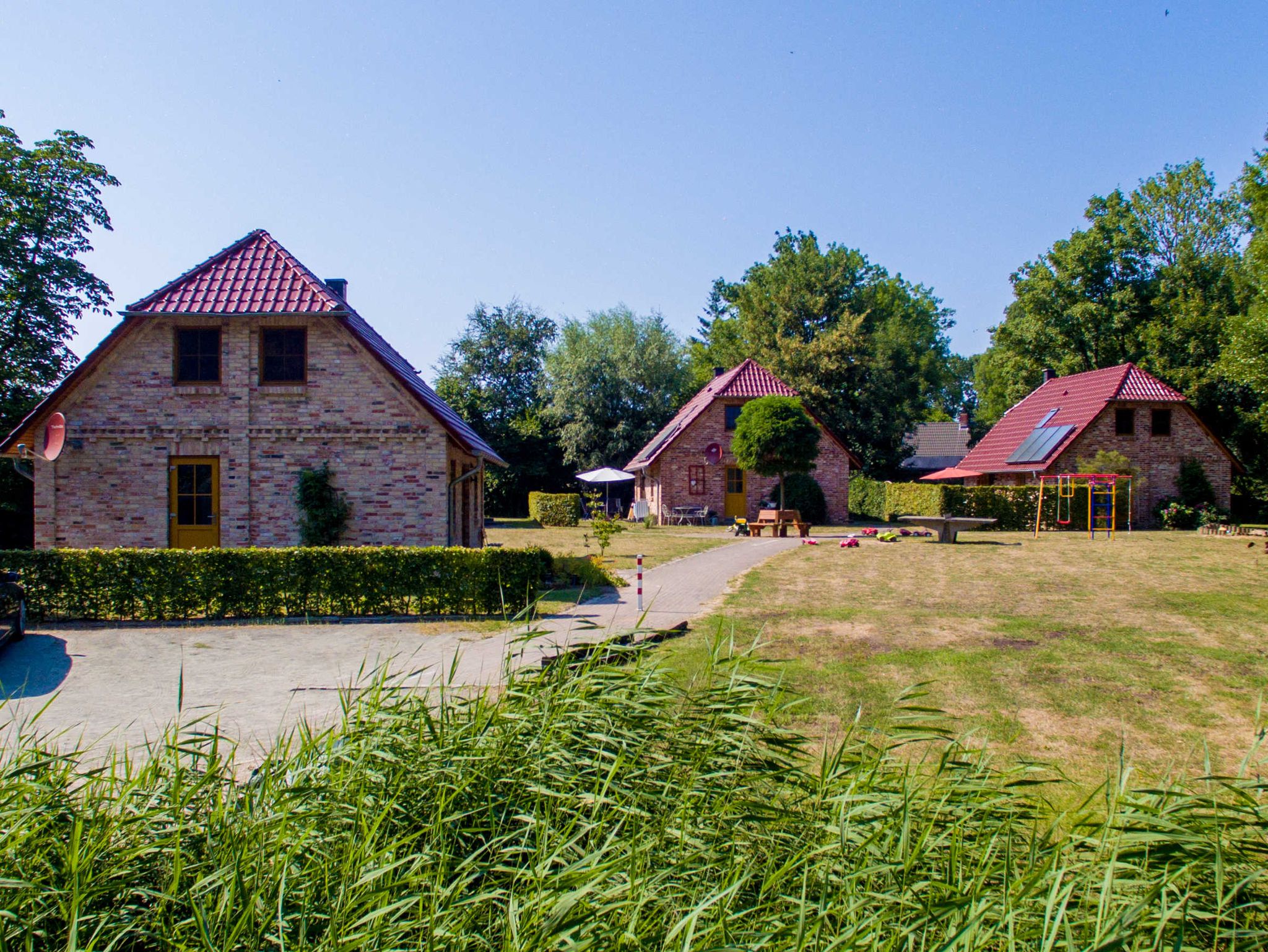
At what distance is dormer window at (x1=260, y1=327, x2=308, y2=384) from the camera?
1684cm

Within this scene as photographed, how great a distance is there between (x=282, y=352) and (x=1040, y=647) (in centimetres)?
1439

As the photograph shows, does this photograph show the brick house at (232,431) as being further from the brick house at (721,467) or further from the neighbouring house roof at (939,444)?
the neighbouring house roof at (939,444)

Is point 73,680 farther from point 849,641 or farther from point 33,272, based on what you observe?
point 33,272

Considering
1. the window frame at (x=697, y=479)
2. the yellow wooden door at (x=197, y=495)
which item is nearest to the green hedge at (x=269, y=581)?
the yellow wooden door at (x=197, y=495)

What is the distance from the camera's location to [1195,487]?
33.5 metres

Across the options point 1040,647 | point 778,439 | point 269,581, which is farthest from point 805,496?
point 269,581

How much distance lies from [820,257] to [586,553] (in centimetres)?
3131

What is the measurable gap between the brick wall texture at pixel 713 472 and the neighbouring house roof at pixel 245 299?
18.8m

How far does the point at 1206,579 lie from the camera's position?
16.0 metres

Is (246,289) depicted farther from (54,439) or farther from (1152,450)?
(1152,450)

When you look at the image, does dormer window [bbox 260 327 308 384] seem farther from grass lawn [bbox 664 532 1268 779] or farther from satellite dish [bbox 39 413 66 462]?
grass lawn [bbox 664 532 1268 779]

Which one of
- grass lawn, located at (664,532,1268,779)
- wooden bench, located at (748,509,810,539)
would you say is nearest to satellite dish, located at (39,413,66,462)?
grass lawn, located at (664,532,1268,779)

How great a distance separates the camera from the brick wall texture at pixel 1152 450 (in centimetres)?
3397

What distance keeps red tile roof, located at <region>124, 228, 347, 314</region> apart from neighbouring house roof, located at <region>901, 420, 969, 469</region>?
48134 mm
